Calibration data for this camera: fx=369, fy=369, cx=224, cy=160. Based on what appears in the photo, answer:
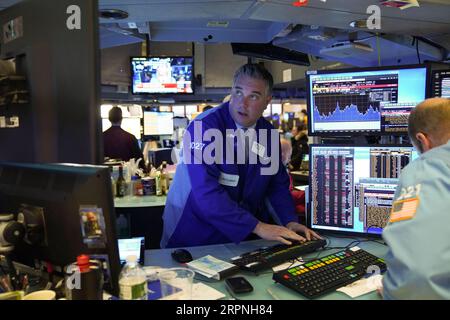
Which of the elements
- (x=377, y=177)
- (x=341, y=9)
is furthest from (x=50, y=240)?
(x=341, y=9)

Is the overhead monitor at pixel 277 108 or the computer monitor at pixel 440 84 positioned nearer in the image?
the computer monitor at pixel 440 84

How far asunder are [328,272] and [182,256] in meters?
0.57

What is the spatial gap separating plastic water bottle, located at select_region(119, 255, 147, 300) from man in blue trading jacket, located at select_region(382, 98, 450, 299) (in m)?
0.67

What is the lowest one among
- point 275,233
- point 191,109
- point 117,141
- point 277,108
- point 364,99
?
point 275,233

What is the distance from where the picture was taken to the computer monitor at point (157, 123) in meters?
6.08

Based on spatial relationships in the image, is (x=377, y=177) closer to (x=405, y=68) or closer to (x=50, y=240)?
(x=405, y=68)

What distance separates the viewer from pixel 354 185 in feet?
5.63

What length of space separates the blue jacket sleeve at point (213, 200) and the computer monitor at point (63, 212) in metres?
0.67

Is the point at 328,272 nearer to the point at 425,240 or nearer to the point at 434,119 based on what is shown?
the point at 425,240

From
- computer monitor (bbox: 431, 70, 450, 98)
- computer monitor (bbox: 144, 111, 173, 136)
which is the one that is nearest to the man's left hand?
computer monitor (bbox: 431, 70, 450, 98)

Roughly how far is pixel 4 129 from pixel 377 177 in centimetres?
148

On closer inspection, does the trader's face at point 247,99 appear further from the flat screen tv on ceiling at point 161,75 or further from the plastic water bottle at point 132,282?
the flat screen tv on ceiling at point 161,75

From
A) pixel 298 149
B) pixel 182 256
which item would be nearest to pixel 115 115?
pixel 182 256

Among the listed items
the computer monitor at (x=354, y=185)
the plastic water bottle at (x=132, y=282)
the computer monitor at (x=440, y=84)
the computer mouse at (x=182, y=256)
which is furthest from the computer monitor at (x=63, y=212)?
the computer monitor at (x=440, y=84)
